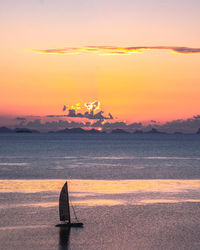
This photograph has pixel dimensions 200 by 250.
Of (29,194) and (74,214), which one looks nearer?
(74,214)

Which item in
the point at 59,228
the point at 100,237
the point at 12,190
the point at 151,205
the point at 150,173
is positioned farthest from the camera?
the point at 150,173

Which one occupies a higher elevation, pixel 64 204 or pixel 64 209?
pixel 64 204

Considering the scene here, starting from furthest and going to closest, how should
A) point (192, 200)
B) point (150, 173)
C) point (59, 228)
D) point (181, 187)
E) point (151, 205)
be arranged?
point (150, 173) < point (181, 187) < point (192, 200) < point (151, 205) < point (59, 228)

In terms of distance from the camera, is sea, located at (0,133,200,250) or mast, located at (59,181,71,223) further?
mast, located at (59,181,71,223)

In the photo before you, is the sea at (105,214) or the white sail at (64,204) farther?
the white sail at (64,204)

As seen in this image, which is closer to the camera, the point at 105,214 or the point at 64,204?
the point at 64,204

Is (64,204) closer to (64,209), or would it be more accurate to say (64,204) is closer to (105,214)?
(64,209)

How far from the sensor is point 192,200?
184 feet

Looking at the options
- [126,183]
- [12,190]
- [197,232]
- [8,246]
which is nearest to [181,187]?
[126,183]

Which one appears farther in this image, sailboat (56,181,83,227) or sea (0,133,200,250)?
sailboat (56,181,83,227)

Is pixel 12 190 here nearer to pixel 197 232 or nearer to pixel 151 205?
pixel 151 205

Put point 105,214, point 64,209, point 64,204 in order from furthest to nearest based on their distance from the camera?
point 105,214 < point 64,209 < point 64,204

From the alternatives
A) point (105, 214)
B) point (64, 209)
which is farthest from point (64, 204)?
point (105, 214)

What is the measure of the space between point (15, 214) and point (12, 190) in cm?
1863
